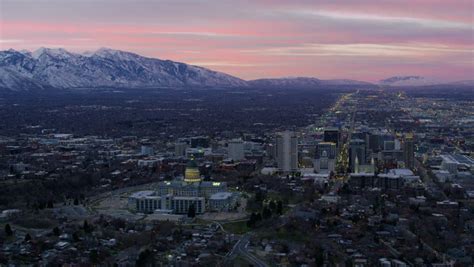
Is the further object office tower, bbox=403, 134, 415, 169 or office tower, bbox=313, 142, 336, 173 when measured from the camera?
office tower, bbox=403, 134, 415, 169

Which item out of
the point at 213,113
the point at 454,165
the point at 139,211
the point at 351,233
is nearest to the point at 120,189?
the point at 139,211

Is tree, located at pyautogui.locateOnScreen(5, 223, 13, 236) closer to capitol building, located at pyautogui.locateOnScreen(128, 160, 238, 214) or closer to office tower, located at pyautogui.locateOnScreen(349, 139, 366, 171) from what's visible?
capitol building, located at pyautogui.locateOnScreen(128, 160, 238, 214)

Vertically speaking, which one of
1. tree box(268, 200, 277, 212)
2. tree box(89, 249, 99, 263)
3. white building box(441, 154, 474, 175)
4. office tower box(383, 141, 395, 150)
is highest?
office tower box(383, 141, 395, 150)

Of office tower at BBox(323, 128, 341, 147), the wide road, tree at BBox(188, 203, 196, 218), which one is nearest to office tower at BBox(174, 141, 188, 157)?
office tower at BBox(323, 128, 341, 147)

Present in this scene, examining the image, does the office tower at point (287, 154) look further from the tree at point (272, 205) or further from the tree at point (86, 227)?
the tree at point (86, 227)

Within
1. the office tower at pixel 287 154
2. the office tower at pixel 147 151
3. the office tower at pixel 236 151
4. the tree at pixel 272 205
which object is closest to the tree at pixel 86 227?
the tree at pixel 272 205

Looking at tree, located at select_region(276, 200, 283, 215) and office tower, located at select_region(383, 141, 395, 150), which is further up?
office tower, located at select_region(383, 141, 395, 150)

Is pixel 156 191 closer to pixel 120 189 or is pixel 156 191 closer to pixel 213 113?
pixel 120 189

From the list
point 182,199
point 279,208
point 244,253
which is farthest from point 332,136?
point 244,253
